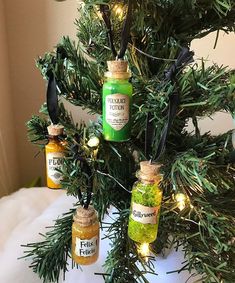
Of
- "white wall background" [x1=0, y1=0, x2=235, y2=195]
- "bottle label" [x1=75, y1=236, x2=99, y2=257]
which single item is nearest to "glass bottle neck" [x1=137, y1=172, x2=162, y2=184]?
"bottle label" [x1=75, y1=236, x2=99, y2=257]

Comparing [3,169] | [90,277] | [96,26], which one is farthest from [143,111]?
[3,169]

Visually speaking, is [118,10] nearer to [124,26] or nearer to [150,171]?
[124,26]

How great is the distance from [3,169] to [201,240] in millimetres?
746

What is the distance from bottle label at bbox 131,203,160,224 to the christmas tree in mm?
46

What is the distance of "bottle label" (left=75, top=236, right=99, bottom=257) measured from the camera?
511 millimetres

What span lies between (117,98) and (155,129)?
0.07 m

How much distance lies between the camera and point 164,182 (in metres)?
0.51

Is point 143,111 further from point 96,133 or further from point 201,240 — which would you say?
point 201,240

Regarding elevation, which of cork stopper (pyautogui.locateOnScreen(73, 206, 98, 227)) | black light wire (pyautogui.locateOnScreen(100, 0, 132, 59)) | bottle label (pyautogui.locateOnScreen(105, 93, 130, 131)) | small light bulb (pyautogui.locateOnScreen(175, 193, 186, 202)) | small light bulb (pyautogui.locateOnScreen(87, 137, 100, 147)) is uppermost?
black light wire (pyautogui.locateOnScreen(100, 0, 132, 59))

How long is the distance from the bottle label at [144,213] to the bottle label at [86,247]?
0.08 metres

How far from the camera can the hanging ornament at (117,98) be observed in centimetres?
46

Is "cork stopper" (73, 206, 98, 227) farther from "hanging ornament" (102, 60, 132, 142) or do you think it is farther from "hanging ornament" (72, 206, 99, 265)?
"hanging ornament" (102, 60, 132, 142)

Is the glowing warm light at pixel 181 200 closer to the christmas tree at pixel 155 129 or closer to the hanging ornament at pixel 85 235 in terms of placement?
the christmas tree at pixel 155 129

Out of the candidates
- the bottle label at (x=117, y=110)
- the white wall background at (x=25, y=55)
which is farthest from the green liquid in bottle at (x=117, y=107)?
the white wall background at (x=25, y=55)
